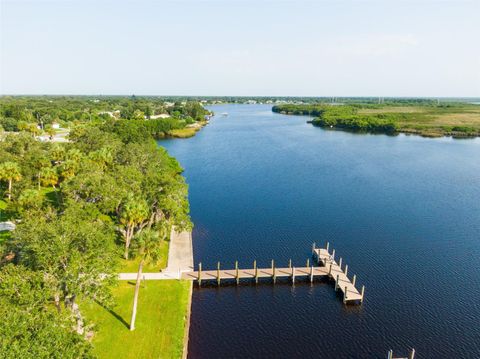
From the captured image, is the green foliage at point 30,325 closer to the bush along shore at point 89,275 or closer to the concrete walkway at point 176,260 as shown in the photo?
the bush along shore at point 89,275

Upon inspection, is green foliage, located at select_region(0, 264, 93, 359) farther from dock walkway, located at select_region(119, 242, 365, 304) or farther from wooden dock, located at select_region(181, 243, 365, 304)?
wooden dock, located at select_region(181, 243, 365, 304)

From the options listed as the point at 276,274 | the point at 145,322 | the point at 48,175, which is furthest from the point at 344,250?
the point at 48,175

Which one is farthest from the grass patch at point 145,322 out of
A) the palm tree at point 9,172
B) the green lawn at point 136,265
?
the palm tree at point 9,172

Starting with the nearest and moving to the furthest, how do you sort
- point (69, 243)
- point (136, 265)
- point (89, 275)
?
point (89, 275)
point (69, 243)
point (136, 265)

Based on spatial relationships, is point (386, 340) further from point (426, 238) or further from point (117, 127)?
point (117, 127)

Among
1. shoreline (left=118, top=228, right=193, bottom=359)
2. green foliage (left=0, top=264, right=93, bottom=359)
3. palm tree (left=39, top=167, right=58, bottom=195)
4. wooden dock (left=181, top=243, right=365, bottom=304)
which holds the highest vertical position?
palm tree (left=39, top=167, right=58, bottom=195)

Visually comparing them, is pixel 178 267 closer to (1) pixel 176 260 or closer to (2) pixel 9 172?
(1) pixel 176 260

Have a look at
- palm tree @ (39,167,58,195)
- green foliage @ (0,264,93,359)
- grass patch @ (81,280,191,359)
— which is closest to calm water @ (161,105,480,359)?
grass patch @ (81,280,191,359)

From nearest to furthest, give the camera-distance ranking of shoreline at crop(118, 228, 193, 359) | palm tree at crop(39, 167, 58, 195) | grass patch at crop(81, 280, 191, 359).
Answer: grass patch at crop(81, 280, 191, 359), shoreline at crop(118, 228, 193, 359), palm tree at crop(39, 167, 58, 195)

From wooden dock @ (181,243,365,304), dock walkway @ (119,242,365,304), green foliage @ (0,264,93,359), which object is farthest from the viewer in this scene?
wooden dock @ (181,243,365,304)
